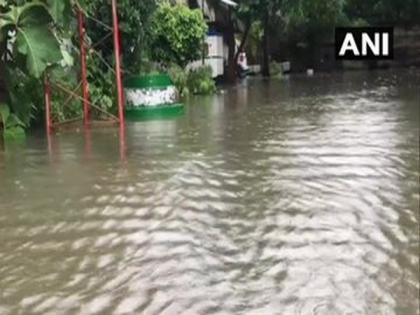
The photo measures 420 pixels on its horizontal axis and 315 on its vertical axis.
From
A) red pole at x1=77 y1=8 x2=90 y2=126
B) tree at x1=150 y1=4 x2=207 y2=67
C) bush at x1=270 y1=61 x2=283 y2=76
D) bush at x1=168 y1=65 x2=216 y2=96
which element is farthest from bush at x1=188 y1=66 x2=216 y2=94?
bush at x1=270 y1=61 x2=283 y2=76

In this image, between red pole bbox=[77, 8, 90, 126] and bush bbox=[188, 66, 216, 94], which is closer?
red pole bbox=[77, 8, 90, 126]

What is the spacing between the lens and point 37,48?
33.6ft

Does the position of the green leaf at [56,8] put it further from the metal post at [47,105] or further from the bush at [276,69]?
the bush at [276,69]

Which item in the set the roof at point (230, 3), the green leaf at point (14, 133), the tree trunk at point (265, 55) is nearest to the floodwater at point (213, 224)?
the green leaf at point (14, 133)

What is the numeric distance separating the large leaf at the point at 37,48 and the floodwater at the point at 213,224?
1.05 metres

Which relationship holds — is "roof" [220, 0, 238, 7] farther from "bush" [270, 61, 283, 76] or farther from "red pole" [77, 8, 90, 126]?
"red pole" [77, 8, 90, 126]

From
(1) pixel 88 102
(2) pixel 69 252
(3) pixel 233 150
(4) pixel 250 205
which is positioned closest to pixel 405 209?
(4) pixel 250 205

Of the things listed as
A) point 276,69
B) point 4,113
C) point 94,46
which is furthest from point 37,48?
point 276,69

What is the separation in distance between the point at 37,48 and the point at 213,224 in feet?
17.8

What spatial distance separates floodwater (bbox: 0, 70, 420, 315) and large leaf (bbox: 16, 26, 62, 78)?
1.05 metres

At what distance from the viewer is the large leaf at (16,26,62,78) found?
33.3 ft

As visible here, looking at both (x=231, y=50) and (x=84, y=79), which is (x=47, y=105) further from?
(x=231, y=50)

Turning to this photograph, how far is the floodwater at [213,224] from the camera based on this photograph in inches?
164

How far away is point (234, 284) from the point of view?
432cm
